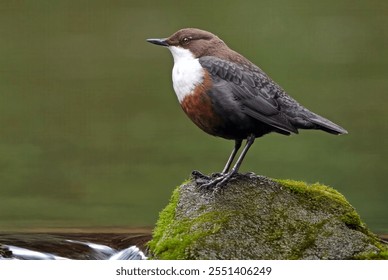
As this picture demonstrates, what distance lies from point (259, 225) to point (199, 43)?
120 centimetres

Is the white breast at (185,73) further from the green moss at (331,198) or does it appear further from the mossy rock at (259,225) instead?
the green moss at (331,198)

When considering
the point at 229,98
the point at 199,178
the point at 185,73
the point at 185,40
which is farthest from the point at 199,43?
the point at 199,178

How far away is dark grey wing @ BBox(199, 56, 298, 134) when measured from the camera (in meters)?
4.80

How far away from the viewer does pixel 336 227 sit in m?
4.79

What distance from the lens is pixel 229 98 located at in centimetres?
478

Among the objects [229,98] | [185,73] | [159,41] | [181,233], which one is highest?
[159,41]

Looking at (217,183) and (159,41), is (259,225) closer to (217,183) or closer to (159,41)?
(217,183)

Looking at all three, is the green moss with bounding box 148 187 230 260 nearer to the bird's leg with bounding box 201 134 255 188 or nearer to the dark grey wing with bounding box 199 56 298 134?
the bird's leg with bounding box 201 134 255 188

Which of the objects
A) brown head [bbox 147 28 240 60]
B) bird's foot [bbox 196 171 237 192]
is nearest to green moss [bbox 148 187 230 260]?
bird's foot [bbox 196 171 237 192]

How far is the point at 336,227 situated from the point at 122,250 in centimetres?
164

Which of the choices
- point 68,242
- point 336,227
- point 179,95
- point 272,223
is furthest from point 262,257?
point 68,242

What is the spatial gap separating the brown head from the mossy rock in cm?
79

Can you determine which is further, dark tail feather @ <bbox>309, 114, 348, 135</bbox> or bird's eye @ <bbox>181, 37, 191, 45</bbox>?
bird's eye @ <bbox>181, 37, 191, 45</bbox>
